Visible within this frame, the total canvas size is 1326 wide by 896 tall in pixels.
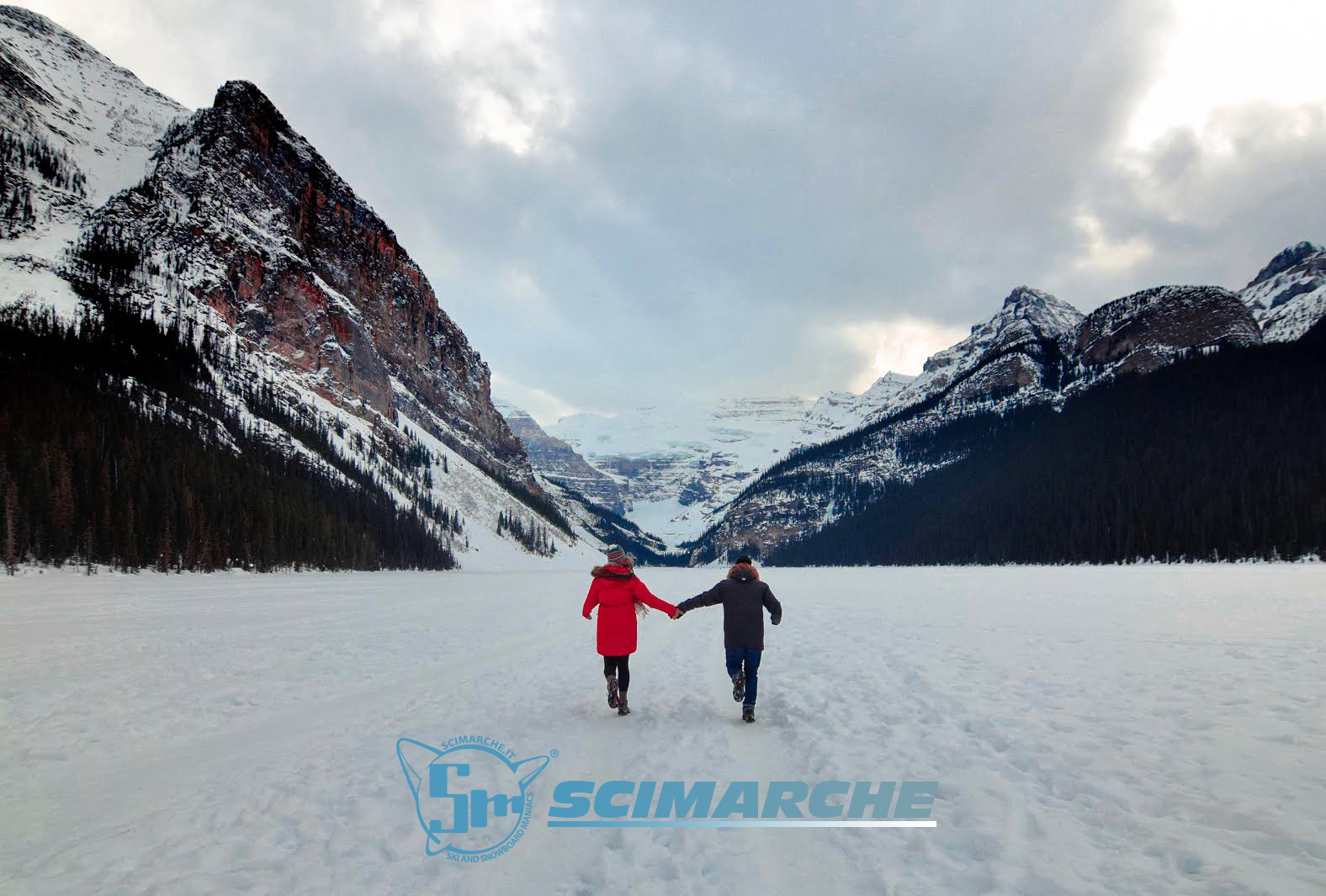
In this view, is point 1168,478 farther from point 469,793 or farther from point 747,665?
point 469,793

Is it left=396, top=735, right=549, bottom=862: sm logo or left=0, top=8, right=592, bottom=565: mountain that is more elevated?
left=0, top=8, right=592, bottom=565: mountain

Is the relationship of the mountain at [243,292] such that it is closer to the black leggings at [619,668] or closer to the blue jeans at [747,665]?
the black leggings at [619,668]

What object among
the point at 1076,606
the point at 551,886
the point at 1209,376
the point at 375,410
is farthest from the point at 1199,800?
the point at 375,410

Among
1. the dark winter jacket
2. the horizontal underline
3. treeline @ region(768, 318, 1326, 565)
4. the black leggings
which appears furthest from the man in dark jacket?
treeline @ region(768, 318, 1326, 565)

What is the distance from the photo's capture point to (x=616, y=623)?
962 centimetres

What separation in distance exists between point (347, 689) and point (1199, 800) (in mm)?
12455

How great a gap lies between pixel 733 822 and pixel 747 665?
374cm

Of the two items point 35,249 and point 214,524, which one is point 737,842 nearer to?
point 214,524

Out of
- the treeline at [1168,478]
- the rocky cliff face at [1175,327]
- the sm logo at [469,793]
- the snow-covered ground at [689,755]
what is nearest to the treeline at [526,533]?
the treeline at [1168,478]

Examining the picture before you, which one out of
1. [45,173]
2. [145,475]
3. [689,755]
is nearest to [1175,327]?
[689,755]

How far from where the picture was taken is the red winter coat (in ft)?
31.5

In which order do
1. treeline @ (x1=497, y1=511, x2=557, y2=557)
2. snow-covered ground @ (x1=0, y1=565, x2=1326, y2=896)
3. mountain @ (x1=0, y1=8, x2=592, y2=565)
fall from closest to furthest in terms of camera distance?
snow-covered ground @ (x1=0, y1=565, x2=1326, y2=896), mountain @ (x1=0, y1=8, x2=592, y2=565), treeline @ (x1=497, y1=511, x2=557, y2=557)

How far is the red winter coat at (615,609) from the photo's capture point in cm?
960

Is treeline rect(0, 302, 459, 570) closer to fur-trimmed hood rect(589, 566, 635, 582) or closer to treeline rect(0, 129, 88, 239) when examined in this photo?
treeline rect(0, 129, 88, 239)
